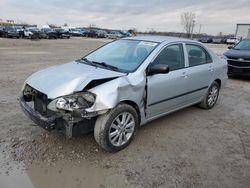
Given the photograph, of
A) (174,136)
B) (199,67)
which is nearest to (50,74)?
(174,136)

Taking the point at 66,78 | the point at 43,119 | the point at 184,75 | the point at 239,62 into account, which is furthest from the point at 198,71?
the point at 239,62

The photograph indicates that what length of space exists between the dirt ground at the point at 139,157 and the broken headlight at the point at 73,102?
Answer: 752 millimetres

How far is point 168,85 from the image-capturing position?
398 cm

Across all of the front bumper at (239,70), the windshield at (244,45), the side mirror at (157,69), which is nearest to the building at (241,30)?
the windshield at (244,45)

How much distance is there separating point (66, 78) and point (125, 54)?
1.28 m

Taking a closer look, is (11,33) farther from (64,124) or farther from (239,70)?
(64,124)

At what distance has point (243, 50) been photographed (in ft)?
30.2

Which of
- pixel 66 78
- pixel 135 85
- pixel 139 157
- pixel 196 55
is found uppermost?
pixel 196 55

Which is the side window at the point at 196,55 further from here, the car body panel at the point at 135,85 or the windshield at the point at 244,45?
the windshield at the point at 244,45

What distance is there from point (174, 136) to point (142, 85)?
1.14 metres

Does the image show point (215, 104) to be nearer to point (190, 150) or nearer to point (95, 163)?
point (190, 150)

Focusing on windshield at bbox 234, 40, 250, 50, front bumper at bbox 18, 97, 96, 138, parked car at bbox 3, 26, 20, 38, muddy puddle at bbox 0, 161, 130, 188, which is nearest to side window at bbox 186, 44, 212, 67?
front bumper at bbox 18, 97, 96, 138

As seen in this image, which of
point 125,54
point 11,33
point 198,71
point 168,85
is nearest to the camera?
point 168,85

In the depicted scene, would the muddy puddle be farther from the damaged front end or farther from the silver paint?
the silver paint
